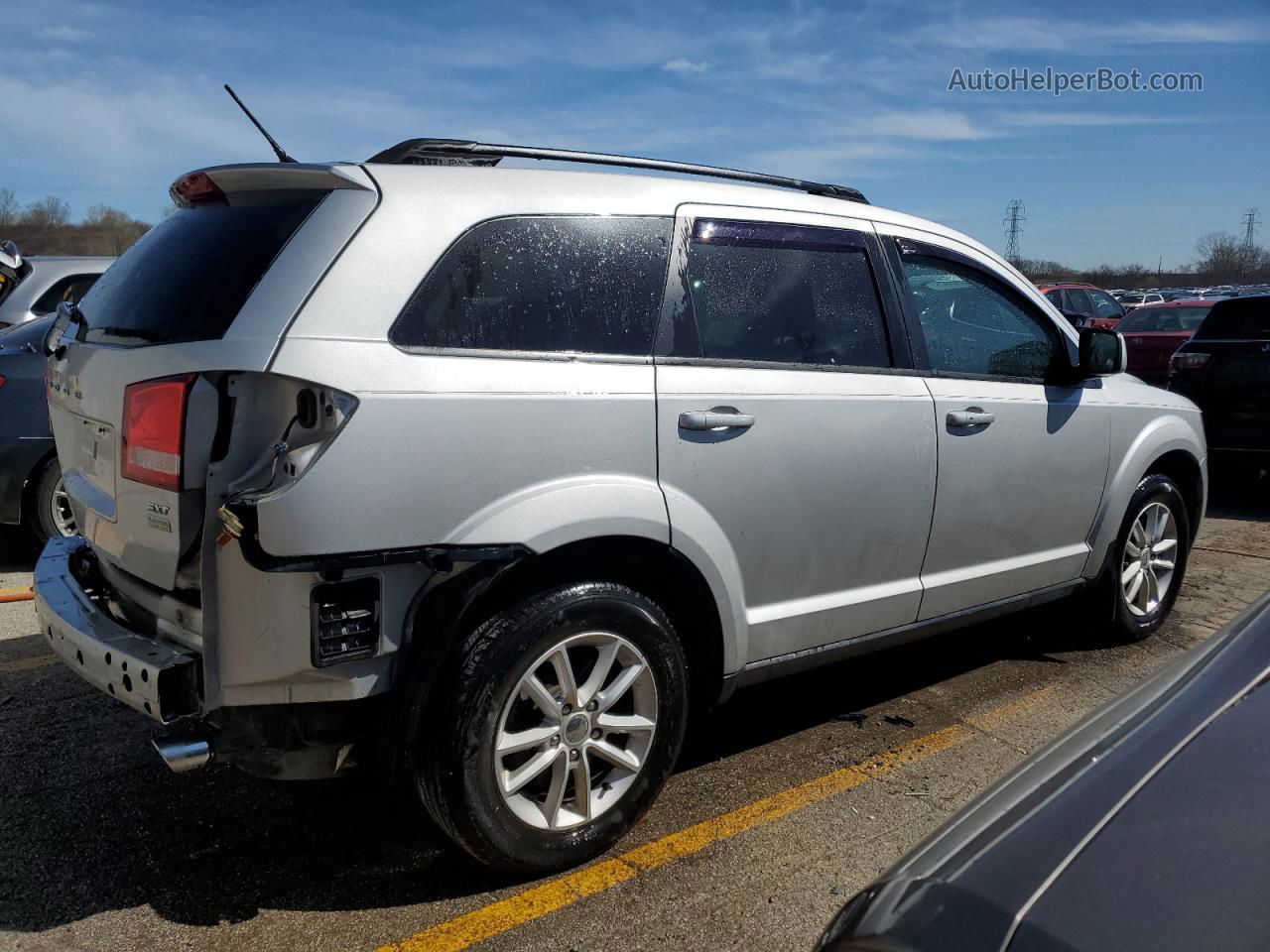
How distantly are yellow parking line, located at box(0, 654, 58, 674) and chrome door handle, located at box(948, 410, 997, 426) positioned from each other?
368cm

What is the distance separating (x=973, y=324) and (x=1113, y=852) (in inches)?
112

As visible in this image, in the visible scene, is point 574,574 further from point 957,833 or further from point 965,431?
point 965,431

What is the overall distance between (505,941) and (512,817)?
0.29 m

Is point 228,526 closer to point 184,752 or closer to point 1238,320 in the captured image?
point 184,752

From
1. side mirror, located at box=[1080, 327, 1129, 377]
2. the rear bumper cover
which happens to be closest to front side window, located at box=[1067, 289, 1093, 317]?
side mirror, located at box=[1080, 327, 1129, 377]

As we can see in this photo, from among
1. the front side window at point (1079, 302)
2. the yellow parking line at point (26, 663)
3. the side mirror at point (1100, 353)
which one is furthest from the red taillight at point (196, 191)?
the front side window at point (1079, 302)

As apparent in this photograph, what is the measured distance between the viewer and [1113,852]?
137 cm

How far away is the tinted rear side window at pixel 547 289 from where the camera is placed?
2551 mm

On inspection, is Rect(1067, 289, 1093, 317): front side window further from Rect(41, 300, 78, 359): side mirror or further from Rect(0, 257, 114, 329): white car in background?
Rect(41, 300, 78, 359): side mirror

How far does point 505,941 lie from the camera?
97.8 inches

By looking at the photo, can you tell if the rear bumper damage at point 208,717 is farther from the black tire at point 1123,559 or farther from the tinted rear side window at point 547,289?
the black tire at point 1123,559

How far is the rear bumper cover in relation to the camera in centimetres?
236

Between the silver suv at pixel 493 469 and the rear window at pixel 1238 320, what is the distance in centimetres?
615

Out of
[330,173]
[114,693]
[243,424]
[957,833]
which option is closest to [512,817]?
[114,693]
